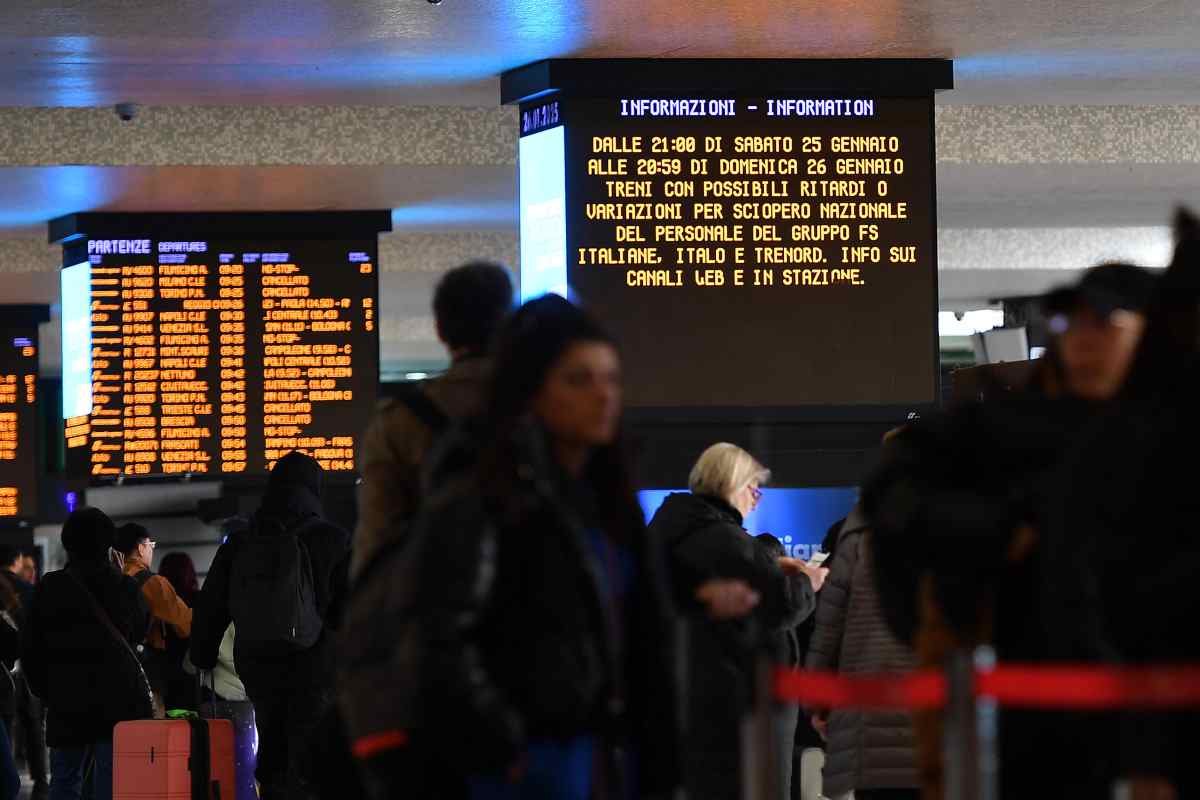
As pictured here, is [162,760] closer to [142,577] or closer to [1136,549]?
[142,577]

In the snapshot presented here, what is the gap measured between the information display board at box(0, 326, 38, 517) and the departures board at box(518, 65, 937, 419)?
7.57 metres

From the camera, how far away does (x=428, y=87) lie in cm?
988

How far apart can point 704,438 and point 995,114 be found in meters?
2.94

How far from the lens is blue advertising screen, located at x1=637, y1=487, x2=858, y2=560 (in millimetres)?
9734

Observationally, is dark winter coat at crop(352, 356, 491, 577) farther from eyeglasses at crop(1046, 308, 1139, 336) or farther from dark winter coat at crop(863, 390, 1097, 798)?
eyeglasses at crop(1046, 308, 1139, 336)

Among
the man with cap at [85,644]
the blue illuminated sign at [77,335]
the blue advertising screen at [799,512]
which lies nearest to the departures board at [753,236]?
the blue advertising screen at [799,512]

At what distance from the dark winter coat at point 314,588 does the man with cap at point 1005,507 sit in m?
4.58

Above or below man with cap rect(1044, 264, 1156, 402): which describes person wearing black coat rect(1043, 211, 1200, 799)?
below

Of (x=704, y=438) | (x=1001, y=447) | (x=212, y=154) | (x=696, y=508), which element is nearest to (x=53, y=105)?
(x=212, y=154)

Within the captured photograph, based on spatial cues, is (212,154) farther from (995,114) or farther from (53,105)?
(995,114)

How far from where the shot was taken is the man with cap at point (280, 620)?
8008 mm

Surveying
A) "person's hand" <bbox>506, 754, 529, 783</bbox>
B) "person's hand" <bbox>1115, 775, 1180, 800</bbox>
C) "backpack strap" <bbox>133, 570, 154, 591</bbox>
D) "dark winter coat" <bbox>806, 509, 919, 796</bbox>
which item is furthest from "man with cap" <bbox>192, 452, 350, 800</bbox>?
"person's hand" <bbox>1115, 775, 1180, 800</bbox>

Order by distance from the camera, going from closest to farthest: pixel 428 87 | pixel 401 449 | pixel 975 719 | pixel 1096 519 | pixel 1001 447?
pixel 975 719, pixel 1096 519, pixel 1001 447, pixel 401 449, pixel 428 87

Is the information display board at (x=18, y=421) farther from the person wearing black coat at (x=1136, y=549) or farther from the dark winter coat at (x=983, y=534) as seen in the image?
the person wearing black coat at (x=1136, y=549)
